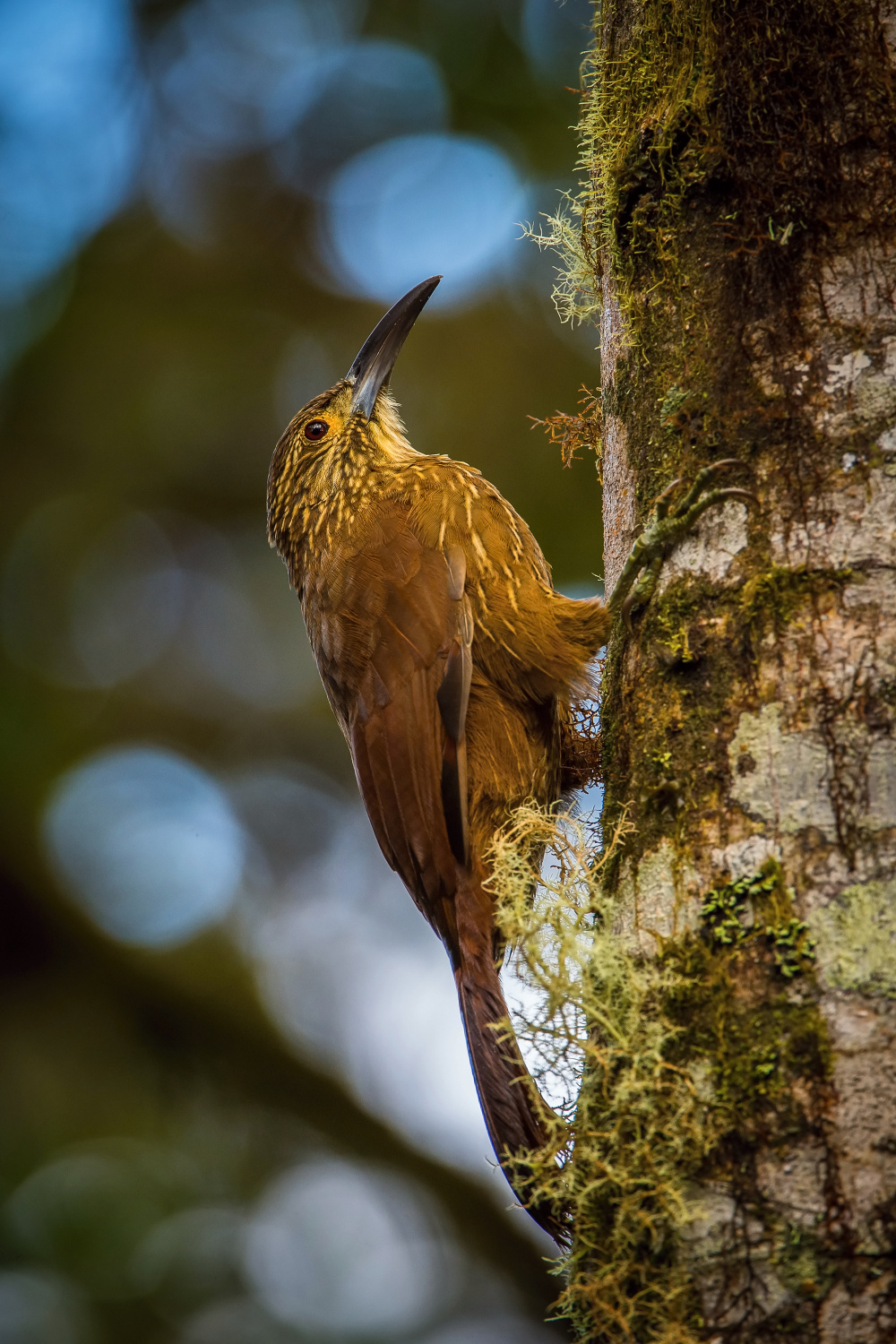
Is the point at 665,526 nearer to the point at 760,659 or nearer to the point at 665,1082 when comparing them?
the point at 760,659

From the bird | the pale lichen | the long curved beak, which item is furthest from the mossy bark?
the long curved beak

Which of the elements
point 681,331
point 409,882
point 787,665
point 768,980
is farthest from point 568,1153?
point 681,331

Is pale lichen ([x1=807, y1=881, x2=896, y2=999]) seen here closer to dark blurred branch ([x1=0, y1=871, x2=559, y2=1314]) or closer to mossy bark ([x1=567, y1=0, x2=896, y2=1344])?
mossy bark ([x1=567, y1=0, x2=896, y2=1344])

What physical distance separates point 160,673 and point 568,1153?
13.8 feet

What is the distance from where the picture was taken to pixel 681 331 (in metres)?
1.96

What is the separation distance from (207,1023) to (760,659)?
3.81 m

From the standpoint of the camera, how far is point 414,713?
2.77 metres

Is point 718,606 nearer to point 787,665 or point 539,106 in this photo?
point 787,665

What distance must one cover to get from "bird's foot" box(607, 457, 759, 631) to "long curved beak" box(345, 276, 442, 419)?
1708 millimetres

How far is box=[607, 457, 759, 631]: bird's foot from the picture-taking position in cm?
180

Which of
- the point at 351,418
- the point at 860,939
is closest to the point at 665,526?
the point at 860,939

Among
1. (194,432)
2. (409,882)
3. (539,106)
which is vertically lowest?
(409,882)

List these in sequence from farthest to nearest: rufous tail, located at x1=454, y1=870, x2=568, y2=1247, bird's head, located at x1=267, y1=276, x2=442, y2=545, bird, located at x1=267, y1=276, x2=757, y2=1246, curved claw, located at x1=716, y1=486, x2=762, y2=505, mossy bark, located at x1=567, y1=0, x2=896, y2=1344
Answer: bird's head, located at x1=267, y1=276, x2=442, y2=545, bird, located at x1=267, y1=276, x2=757, y2=1246, rufous tail, located at x1=454, y1=870, x2=568, y2=1247, curved claw, located at x1=716, y1=486, x2=762, y2=505, mossy bark, located at x1=567, y1=0, x2=896, y2=1344

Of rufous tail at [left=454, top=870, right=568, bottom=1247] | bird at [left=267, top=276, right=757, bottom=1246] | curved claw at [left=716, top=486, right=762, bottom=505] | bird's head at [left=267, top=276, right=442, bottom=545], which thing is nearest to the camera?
curved claw at [left=716, top=486, right=762, bottom=505]
